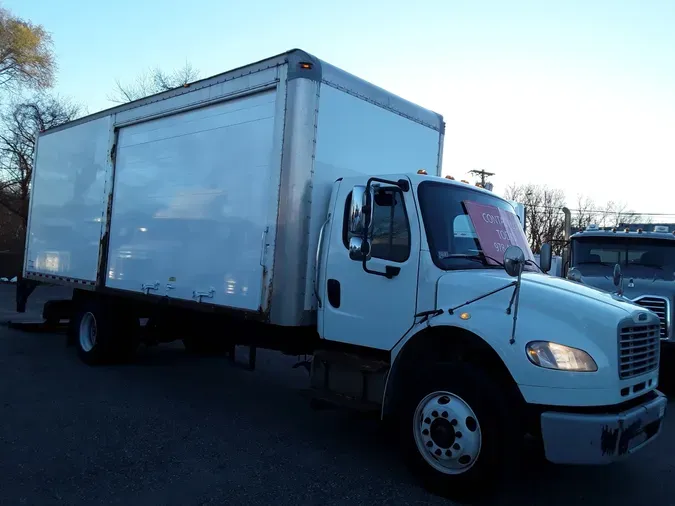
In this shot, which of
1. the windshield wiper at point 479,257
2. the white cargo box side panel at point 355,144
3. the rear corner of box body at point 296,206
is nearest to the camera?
the windshield wiper at point 479,257

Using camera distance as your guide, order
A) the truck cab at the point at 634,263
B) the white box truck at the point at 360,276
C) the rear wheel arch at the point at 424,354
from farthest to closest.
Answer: the truck cab at the point at 634,263
the rear wheel arch at the point at 424,354
the white box truck at the point at 360,276

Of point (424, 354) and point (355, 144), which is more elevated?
point (355, 144)

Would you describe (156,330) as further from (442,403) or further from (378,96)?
(442,403)

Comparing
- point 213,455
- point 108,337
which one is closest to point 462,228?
point 213,455

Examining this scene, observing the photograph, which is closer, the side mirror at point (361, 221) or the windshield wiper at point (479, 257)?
the side mirror at point (361, 221)

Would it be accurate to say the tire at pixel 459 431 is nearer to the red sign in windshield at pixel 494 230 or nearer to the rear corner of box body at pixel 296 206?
the red sign in windshield at pixel 494 230

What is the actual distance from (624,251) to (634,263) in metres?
0.25

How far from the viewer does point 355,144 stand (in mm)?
5750

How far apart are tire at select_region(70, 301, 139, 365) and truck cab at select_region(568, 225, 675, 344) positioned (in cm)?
661

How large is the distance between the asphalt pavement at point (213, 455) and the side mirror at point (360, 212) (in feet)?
6.70

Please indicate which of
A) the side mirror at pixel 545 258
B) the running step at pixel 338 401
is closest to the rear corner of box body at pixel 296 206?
the running step at pixel 338 401

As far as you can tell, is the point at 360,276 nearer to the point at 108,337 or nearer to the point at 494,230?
the point at 494,230

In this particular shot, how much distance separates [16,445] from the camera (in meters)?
4.94

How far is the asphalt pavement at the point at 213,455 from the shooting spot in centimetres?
415
